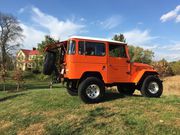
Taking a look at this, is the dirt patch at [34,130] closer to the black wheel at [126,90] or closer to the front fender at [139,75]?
the front fender at [139,75]

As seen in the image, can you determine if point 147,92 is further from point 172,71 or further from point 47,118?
point 172,71

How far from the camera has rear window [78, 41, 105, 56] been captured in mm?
9844

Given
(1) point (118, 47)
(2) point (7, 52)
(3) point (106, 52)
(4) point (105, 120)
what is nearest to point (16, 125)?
(4) point (105, 120)

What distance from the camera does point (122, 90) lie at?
1288 centimetres

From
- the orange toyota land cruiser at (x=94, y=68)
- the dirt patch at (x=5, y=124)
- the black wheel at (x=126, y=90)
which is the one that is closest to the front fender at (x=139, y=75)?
the orange toyota land cruiser at (x=94, y=68)

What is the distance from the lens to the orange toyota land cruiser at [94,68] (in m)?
9.81

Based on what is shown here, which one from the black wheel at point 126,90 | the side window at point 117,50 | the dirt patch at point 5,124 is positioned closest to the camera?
the dirt patch at point 5,124

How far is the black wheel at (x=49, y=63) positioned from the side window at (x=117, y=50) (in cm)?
233

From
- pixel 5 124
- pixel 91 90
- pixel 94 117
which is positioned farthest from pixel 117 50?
pixel 5 124

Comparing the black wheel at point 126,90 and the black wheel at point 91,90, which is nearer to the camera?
the black wheel at point 91,90

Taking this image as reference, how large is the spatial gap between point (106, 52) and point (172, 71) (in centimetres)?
4304

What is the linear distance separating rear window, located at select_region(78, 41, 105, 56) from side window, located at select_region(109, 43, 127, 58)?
16.9 inches

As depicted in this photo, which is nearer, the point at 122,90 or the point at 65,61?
the point at 65,61

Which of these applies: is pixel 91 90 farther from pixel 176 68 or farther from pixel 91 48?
pixel 176 68
